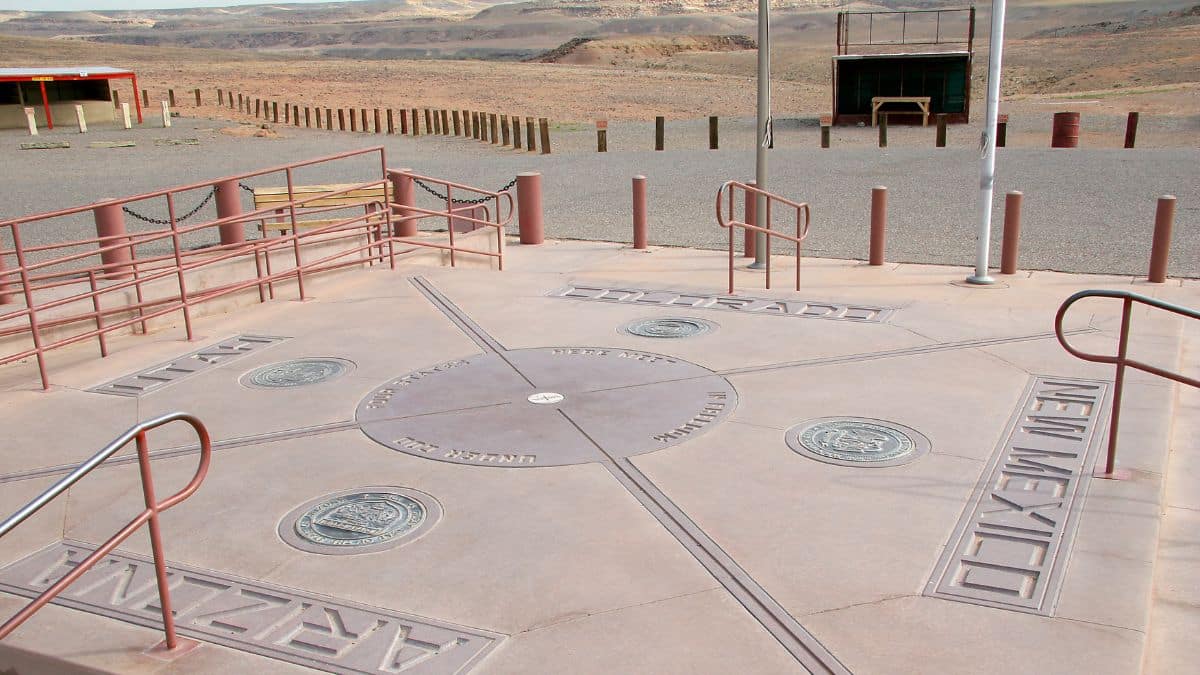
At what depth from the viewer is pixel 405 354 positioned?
8.52 metres

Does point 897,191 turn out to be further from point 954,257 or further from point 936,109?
point 936,109

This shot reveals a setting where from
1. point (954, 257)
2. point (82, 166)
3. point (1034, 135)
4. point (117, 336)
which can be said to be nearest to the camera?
point (117, 336)

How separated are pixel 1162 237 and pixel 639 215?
5763 mm

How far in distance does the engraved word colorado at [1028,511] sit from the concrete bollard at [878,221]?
452 centimetres

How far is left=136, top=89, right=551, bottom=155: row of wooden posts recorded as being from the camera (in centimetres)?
2856

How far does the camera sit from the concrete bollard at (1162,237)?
33.1ft

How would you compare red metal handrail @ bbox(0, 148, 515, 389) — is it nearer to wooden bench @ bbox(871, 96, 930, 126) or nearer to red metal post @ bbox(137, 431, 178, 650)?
red metal post @ bbox(137, 431, 178, 650)

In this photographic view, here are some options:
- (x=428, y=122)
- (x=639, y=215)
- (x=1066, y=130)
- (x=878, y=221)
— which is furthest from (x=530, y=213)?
(x=428, y=122)

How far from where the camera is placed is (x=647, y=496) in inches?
224

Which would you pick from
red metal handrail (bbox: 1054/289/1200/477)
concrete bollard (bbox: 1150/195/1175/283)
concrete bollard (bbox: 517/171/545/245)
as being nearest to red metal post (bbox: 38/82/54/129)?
concrete bollard (bbox: 517/171/545/245)

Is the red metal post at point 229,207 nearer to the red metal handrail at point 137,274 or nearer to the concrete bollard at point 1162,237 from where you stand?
the red metal handrail at point 137,274

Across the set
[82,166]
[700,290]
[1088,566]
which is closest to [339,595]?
[1088,566]

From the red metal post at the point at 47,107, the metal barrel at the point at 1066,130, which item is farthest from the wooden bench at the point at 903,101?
the red metal post at the point at 47,107

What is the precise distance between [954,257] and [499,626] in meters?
9.46
